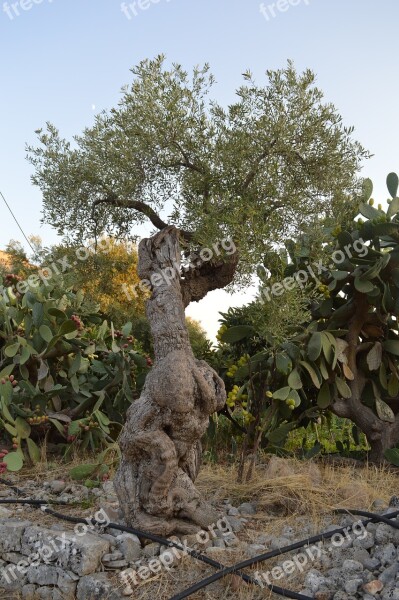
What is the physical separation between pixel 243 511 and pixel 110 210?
2.41 m

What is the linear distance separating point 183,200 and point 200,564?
2437mm

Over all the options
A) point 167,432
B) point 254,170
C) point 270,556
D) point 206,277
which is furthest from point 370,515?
point 254,170

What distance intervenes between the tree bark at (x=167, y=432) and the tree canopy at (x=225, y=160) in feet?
2.14

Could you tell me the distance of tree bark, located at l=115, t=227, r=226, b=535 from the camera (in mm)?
4012

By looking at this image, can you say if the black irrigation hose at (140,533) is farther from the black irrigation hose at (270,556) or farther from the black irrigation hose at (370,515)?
the black irrigation hose at (370,515)

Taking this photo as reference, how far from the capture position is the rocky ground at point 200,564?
11.7 ft

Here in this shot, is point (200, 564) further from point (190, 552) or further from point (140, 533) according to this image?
point (140, 533)

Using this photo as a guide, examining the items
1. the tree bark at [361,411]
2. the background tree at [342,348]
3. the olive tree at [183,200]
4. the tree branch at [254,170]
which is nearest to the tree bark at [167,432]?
the olive tree at [183,200]

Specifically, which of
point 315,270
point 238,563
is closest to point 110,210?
point 315,270

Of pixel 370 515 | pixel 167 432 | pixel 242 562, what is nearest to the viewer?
pixel 242 562

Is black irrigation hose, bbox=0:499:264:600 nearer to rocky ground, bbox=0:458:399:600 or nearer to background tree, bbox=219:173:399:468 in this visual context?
rocky ground, bbox=0:458:399:600

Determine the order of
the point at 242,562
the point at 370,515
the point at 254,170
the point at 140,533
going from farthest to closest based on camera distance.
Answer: the point at 254,170, the point at 370,515, the point at 140,533, the point at 242,562

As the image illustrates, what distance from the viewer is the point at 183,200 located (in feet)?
16.3

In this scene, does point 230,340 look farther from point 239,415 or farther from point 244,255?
point 244,255
